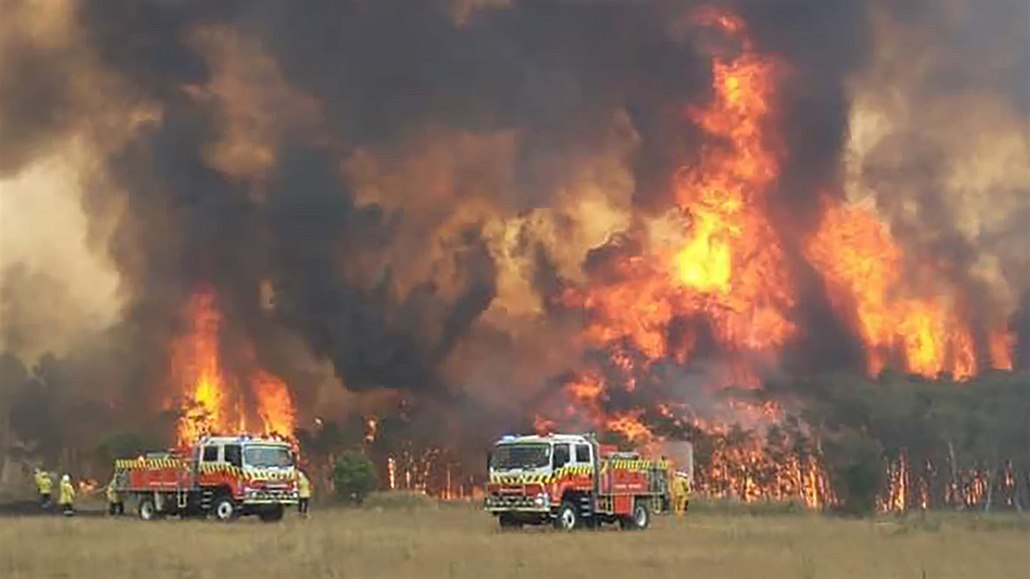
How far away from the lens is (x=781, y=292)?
2712 inches

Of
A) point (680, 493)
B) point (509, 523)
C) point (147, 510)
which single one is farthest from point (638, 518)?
point (147, 510)

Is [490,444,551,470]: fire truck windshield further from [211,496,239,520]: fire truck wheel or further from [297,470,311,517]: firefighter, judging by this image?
[211,496,239,520]: fire truck wheel

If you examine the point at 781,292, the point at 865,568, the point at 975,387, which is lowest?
the point at 865,568

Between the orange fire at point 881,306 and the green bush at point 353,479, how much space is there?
2640cm

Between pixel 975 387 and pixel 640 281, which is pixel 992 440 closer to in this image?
pixel 975 387

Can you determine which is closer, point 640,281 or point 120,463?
point 120,463

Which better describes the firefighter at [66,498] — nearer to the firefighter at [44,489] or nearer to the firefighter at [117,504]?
the firefighter at [117,504]

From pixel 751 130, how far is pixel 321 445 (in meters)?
26.6

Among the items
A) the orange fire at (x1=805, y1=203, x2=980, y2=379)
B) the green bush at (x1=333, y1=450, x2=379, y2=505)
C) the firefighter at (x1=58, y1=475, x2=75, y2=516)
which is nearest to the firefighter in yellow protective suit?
the green bush at (x1=333, y1=450, x2=379, y2=505)

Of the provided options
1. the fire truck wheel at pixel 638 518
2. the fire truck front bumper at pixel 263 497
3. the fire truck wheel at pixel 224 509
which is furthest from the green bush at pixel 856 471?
the fire truck wheel at pixel 224 509

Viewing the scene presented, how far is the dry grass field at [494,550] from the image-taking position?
2019cm

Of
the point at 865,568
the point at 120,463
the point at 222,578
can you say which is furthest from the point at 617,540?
the point at 120,463

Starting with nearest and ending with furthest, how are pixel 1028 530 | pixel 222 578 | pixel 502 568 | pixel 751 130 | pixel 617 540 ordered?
pixel 222 578, pixel 502 568, pixel 617 540, pixel 1028 530, pixel 751 130

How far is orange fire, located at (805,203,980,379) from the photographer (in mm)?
68875
